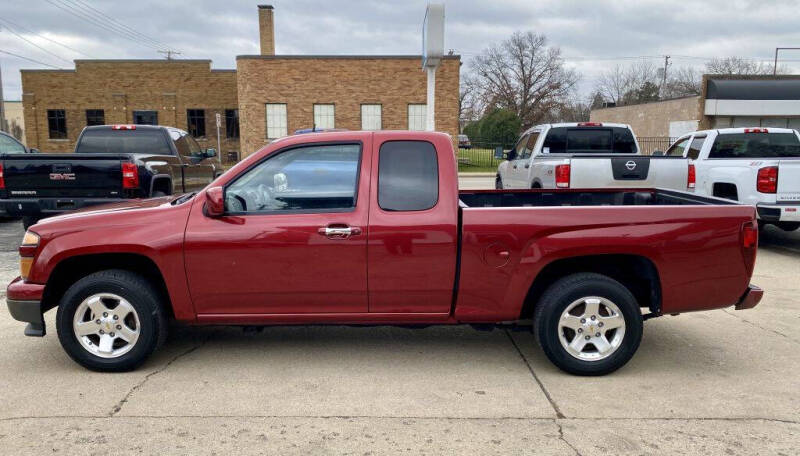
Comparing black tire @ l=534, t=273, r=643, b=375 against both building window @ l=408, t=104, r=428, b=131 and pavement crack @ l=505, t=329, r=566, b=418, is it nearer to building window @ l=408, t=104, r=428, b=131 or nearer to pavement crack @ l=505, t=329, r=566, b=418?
pavement crack @ l=505, t=329, r=566, b=418

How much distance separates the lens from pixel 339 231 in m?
4.30

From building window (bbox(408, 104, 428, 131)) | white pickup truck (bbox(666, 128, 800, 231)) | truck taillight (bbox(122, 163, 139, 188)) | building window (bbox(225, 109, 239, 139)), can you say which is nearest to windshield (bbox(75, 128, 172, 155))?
truck taillight (bbox(122, 163, 139, 188))

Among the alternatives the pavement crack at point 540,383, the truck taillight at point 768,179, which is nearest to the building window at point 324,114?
the truck taillight at point 768,179

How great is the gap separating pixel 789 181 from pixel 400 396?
712 cm

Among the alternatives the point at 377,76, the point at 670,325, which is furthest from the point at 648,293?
the point at 377,76

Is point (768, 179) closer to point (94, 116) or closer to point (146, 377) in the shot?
point (146, 377)

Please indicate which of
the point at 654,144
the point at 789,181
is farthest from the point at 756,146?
the point at 654,144

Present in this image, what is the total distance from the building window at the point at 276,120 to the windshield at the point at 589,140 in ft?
68.1

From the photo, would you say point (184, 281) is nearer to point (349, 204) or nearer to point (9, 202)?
point (349, 204)

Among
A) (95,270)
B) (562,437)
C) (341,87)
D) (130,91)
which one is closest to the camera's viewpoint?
(562,437)

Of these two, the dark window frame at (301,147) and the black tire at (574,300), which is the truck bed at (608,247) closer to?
the black tire at (574,300)

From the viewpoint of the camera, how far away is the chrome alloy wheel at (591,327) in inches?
173

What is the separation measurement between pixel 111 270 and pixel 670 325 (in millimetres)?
4883

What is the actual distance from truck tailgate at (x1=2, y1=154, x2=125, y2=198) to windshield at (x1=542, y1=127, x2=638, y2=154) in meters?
7.09
